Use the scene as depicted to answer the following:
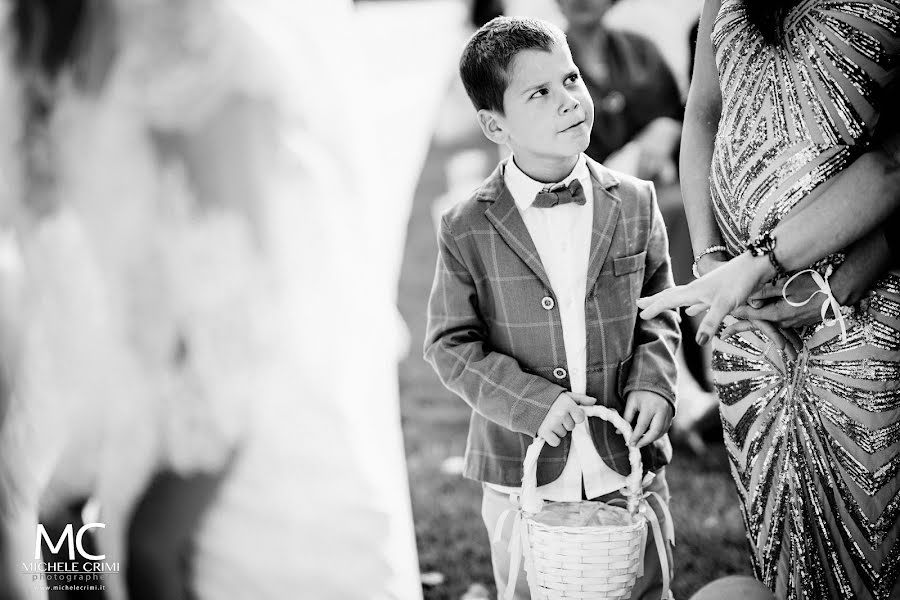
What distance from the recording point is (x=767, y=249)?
1.58 m

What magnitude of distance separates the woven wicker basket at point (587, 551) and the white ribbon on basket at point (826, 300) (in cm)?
41

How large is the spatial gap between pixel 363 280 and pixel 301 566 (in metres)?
0.79

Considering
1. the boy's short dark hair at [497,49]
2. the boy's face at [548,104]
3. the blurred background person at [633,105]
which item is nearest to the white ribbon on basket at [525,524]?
the boy's face at [548,104]

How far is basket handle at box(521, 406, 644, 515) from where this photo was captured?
1.74 meters

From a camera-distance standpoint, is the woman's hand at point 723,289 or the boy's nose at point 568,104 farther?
the boy's nose at point 568,104

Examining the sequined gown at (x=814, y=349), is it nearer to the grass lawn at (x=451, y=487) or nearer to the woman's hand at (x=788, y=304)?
the woman's hand at (x=788, y=304)

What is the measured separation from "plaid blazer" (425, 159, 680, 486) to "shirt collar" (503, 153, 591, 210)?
19mm

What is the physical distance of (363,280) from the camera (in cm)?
246

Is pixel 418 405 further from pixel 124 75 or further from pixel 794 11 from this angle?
pixel 794 11

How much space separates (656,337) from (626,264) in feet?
0.60

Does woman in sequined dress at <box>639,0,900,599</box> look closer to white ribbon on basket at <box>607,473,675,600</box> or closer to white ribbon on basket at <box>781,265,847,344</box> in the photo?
white ribbon on basket at <box>781,265,847,344</box>

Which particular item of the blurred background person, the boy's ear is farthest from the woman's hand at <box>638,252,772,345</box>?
the blurred background person

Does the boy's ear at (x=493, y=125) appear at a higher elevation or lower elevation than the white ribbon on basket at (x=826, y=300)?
higher

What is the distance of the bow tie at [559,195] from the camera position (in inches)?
74.0
